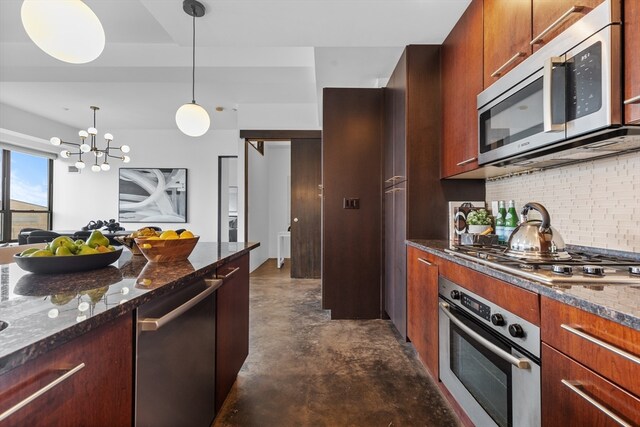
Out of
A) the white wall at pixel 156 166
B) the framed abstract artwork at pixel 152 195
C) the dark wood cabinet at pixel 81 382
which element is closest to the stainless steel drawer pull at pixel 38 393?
the dark wood cabinet at pixel 81 382

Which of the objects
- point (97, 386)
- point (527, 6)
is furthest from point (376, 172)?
point (97, 386)

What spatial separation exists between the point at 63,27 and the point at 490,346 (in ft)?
7.29

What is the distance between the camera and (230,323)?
162 cm

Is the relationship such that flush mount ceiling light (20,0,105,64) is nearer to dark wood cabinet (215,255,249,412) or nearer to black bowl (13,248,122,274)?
black bowl (13,248,122,274)

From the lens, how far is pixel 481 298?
1184 mm

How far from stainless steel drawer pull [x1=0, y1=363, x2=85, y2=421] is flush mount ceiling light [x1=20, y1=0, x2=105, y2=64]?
4.86 ft

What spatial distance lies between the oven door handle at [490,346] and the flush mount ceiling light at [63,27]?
7.04ft

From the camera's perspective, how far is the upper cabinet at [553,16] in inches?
41.6

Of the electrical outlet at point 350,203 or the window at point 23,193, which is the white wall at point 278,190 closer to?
the electrical outlet at point 350,203

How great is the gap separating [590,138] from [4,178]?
7.91m

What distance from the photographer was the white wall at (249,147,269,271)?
5.10m

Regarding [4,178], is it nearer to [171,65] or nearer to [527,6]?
[171,65]

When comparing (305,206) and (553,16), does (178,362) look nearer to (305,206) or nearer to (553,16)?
(553,16)

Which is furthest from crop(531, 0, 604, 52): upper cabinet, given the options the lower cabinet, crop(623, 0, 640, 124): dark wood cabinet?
the lower cabinet
